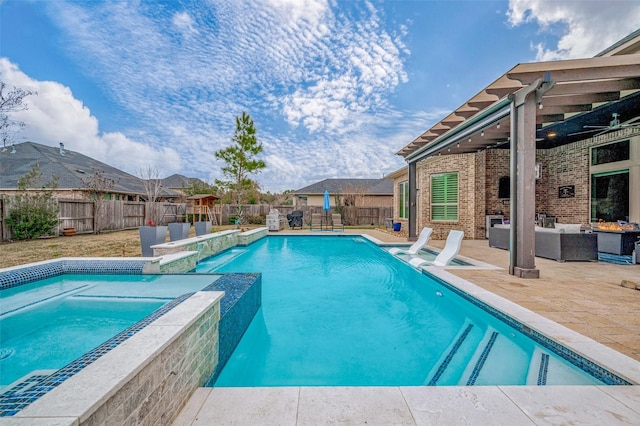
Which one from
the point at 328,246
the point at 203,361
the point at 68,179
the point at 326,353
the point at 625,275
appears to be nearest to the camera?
the point at 203,361

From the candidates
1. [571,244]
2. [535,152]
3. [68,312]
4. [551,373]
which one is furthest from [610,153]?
[68,312]

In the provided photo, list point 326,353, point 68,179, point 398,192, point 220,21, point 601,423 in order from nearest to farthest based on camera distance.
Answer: point 601,423 → point 326,353 → point 220,21 → point 398,192 → point 68,179

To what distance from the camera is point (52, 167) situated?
1761 cm

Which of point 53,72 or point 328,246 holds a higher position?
point 53,72

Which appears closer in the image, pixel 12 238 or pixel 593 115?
pixel 593 115

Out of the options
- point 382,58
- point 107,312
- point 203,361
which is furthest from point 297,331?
point 382,58

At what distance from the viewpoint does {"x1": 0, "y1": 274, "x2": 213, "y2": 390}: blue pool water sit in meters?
2.79

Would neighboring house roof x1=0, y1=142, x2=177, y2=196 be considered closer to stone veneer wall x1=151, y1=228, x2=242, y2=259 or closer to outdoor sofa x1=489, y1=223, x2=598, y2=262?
stone veneer wall x1=151, y1=228, x2=242, y2=259

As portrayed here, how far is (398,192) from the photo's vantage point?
597 inches

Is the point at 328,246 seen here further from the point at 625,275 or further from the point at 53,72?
the point at 53,72

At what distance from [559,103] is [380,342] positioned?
5578 millimetres

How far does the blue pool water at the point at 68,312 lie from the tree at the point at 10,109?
931 cm

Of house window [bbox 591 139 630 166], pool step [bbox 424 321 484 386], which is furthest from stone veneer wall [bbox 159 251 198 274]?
house window [bbox 591 139 630 166]

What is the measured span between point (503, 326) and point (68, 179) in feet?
71.9
